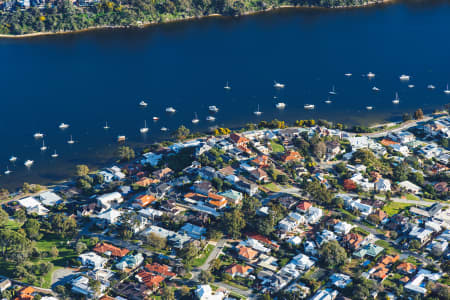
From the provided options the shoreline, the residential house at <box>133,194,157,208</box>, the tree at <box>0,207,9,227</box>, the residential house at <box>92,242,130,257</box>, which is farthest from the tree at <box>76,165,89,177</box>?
the shoreline

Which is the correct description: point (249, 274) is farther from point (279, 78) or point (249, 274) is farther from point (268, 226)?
point (279, 78)

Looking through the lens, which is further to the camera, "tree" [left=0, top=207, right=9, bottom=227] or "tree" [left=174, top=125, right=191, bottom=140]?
"tree" [left=174, top=125, right=191, bottom=140]

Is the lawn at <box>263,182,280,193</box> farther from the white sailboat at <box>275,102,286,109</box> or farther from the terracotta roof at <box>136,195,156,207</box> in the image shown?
the white sailboat at <box>275,102,286,109</box>

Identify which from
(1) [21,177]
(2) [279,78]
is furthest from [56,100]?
(2) [279,78]

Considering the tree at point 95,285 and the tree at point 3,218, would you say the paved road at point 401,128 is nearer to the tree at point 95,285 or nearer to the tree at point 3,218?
the tree at point 95,285

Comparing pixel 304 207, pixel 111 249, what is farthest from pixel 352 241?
pixel 111 249

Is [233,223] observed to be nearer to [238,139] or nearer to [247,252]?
[247,252]

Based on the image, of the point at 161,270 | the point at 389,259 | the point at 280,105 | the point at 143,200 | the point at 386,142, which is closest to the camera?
the point at 161,270
